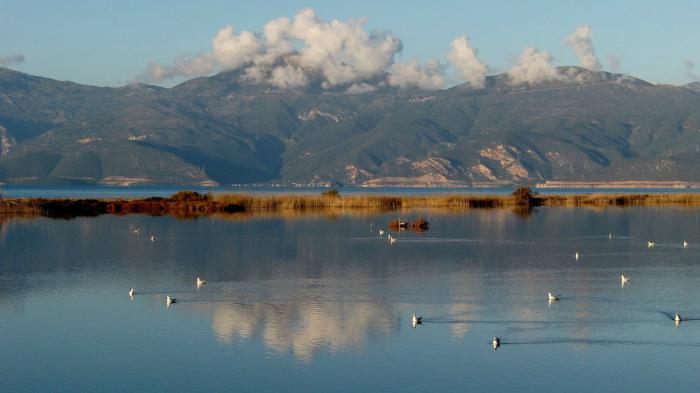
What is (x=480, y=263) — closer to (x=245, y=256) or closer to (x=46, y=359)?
(x=245, y=256)

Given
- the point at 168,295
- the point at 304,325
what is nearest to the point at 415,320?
the point at 304,325

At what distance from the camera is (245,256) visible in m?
63.2

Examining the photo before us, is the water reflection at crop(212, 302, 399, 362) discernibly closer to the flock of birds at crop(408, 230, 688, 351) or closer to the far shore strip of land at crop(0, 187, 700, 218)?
the flock of birds at crop(408, 230, 688, 351)


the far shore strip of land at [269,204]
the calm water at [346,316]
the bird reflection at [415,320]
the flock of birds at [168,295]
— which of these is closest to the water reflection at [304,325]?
the calm water at [346,316]

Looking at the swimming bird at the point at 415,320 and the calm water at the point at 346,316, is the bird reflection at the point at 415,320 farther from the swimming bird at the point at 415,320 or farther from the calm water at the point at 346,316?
the calm water at the point at 346,316

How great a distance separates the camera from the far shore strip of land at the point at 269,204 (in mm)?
117938

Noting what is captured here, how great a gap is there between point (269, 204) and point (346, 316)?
8815cm

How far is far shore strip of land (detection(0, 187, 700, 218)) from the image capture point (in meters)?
118

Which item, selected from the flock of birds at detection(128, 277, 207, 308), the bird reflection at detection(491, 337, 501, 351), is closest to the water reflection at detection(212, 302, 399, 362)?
the flock of birds at detection(128, 277, 207, 308)

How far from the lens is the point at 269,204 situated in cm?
12738

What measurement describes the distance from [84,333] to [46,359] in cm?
408

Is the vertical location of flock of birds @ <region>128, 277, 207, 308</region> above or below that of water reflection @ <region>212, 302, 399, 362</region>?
above

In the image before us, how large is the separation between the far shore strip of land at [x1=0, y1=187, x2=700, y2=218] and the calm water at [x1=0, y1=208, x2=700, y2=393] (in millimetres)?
45924

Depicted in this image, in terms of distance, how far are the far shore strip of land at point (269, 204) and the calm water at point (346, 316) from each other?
4592 centimetres
